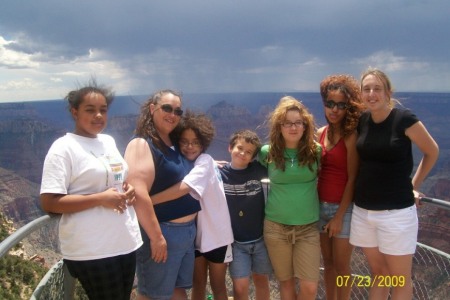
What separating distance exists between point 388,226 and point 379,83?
3.37 ft

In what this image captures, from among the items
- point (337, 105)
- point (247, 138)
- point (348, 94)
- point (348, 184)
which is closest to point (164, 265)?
point (247, 138)

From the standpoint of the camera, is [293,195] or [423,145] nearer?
[423,145]

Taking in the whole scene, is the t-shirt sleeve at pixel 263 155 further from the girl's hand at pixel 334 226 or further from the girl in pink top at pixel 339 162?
the girl's hand at pixel 334 226

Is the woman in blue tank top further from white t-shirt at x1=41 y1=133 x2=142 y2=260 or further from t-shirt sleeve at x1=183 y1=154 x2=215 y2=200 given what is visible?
white t-shirt at x1=41 y1=133 x2=142 y2=260

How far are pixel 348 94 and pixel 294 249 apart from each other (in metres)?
1.29

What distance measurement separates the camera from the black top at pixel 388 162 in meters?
2.65

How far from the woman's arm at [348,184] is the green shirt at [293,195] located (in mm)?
167

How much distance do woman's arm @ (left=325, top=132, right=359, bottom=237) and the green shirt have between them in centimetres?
17

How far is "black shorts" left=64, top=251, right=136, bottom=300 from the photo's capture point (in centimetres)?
223

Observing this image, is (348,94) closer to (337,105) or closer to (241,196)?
(337,105)

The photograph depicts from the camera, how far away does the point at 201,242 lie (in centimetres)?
293

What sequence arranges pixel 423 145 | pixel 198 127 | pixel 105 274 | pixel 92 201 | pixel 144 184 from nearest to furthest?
1. pixel 92 201
2. pixel 105 274
3. pixel 144 184
4. pixel 423 145
5. pixel 198 127

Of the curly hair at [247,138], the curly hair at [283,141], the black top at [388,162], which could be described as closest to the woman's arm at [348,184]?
the black top at [388,162]

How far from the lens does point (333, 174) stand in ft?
10.1
